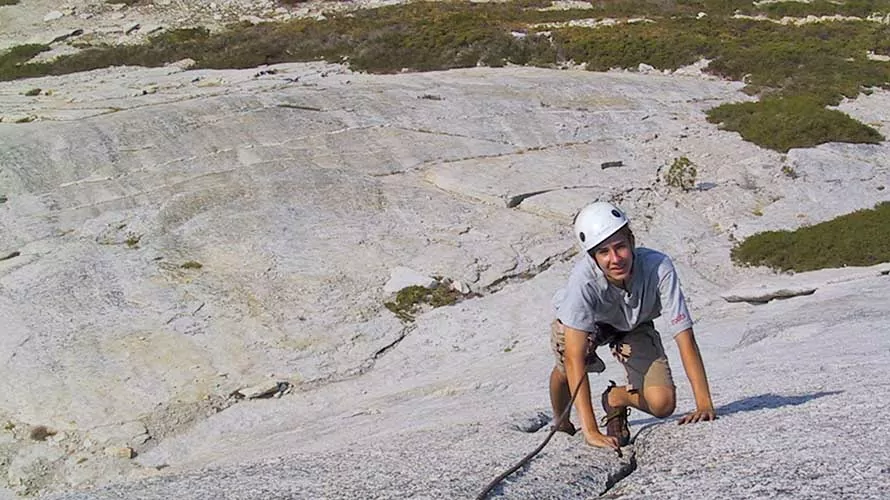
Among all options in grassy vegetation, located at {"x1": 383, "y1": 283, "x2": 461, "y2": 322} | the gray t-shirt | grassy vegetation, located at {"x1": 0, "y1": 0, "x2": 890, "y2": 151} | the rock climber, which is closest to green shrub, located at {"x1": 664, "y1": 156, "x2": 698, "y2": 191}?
grassy vegetation, located at {"x1": 0, "y1": 0, "x2": 890, "y2": 151}

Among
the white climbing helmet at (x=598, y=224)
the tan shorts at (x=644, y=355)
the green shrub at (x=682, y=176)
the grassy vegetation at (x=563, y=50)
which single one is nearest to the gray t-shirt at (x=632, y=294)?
the white climbing helmet at (x=598, y=224)

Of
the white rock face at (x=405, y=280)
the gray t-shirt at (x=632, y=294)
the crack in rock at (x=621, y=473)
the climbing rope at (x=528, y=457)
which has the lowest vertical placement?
the white rock face at (x=405, y=280)

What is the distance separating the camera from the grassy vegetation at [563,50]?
3456 cm

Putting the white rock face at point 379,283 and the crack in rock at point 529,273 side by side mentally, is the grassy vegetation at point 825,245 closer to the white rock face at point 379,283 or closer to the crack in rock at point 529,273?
the white rock face at point 379,283

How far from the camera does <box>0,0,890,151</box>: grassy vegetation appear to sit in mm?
34562

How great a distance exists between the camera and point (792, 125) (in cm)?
2894

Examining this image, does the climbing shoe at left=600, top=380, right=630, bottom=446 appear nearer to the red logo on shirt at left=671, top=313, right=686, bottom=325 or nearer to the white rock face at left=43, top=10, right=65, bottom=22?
the red logo on shirt at left=671, top=313, right=686, bottom=325

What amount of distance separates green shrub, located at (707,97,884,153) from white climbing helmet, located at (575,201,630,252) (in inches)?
875

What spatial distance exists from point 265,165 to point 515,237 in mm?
7067

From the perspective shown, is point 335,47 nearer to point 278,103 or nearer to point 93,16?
point 278,103

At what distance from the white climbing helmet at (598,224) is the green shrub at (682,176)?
18.7m

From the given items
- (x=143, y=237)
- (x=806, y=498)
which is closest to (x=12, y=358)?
(x=143, y=237)

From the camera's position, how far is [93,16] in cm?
4781

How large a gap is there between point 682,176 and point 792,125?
5486 mm
